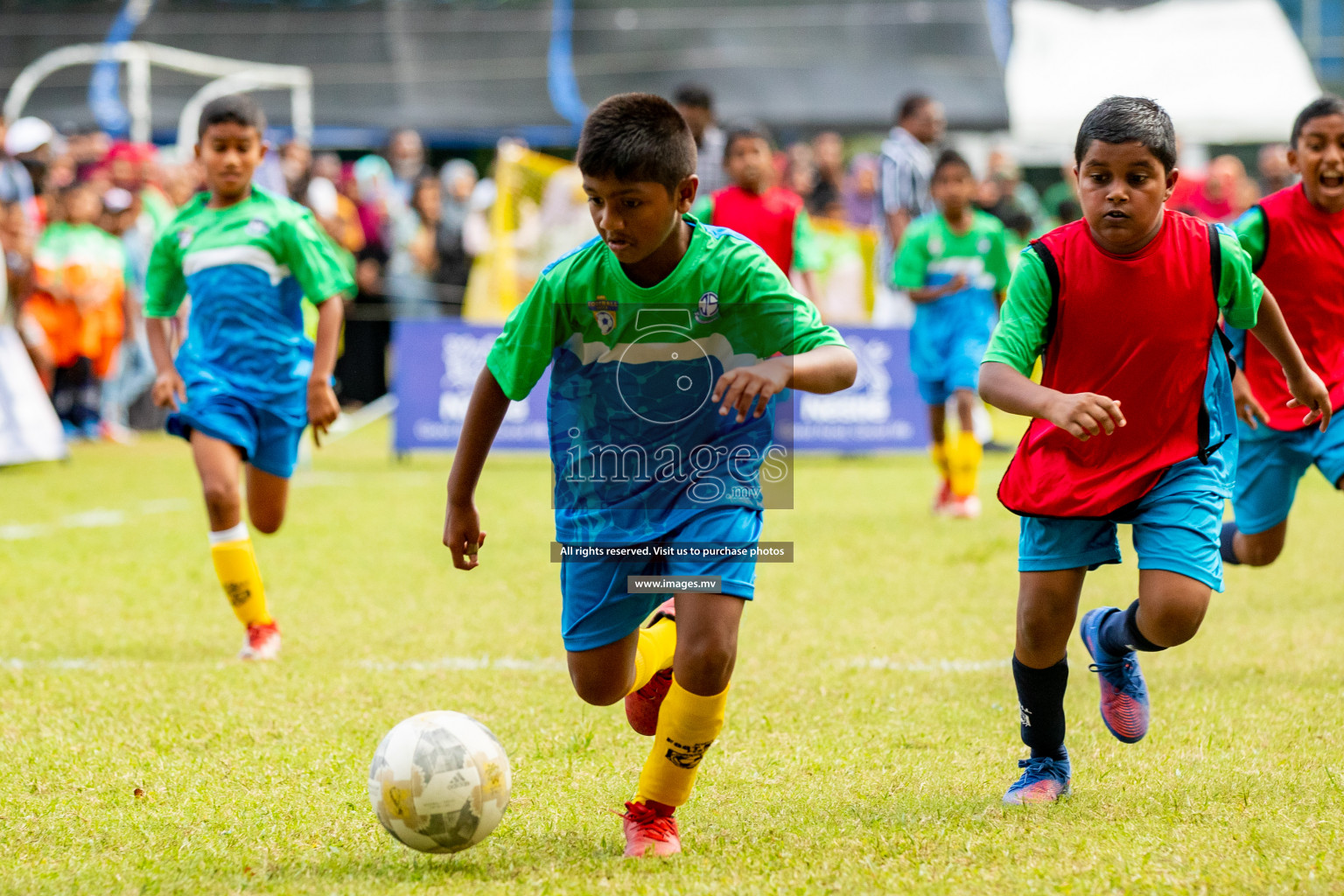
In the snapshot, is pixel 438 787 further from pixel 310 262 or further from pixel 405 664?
pixel 310 262

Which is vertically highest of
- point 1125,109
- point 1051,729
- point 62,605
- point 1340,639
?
point 1125,109

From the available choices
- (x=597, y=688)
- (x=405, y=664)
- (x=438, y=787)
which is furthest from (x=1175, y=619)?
(x=405, y=664)

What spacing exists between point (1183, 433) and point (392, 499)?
7590 mm

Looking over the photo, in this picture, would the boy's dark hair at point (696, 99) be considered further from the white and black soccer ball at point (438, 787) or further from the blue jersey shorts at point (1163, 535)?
the white and black soccer ball at point (438, 787)

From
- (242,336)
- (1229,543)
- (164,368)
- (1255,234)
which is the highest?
(1255,234)

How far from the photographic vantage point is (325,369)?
19.1ft

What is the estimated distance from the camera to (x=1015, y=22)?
19.5m

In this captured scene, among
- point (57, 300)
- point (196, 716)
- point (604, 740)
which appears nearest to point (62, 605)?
point (196, 716)

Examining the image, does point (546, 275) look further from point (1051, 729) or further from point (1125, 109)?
point (1051, 729)

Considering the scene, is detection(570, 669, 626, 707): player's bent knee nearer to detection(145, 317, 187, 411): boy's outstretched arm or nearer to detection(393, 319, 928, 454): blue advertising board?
detection(145, 317, 187, 411): boy's outstretched arm

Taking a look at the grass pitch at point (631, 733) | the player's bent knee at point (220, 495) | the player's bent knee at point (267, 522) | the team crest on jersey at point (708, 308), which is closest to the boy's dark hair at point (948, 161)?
the grass pitch at point (631, 733)

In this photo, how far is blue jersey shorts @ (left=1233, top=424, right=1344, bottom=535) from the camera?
5270 mm

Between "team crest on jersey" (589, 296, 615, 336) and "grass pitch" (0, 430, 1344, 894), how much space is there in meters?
1.21

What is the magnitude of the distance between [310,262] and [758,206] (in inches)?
144
